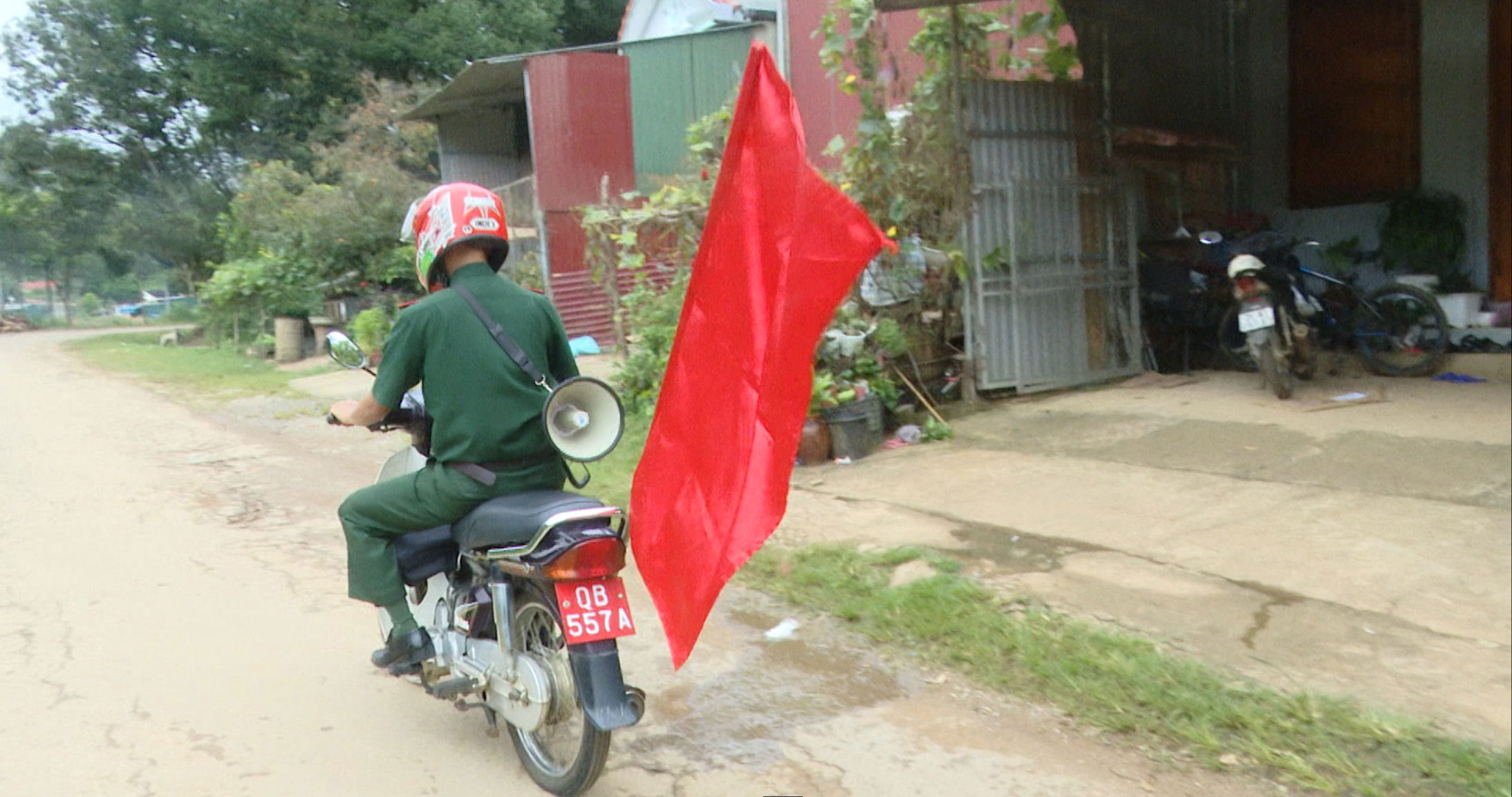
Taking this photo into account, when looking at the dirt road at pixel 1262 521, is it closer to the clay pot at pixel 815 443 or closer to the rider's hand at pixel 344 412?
the clay pot at pixel 815 443

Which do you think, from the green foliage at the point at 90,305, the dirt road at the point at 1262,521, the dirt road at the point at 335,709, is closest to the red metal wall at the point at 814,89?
the dirt road at the point at 1262,521

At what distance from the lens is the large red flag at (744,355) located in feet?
9.86

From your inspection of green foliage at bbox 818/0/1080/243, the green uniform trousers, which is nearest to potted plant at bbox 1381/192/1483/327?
green foliage at bbox 818/0/1080/243

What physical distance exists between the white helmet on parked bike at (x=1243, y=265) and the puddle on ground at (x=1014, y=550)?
3302 millimetres

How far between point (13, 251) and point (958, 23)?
3740 centimetres

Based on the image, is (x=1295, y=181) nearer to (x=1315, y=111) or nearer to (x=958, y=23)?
(x=1315, y=111)

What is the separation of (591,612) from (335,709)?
1.47 metres

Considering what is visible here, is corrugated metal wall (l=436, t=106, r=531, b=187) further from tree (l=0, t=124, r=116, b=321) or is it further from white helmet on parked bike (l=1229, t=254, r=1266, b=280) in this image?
white helmet on parked bike (l=1229, t=254, r=1266, b=280)

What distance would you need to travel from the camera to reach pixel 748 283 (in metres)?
3.17

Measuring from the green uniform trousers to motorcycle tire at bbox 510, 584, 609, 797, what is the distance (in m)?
0.32

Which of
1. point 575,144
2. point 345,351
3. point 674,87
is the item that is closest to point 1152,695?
point 345,351

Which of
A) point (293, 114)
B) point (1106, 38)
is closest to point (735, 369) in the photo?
point (1106, 38)

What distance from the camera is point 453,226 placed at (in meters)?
3.72

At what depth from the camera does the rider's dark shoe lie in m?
3.92
